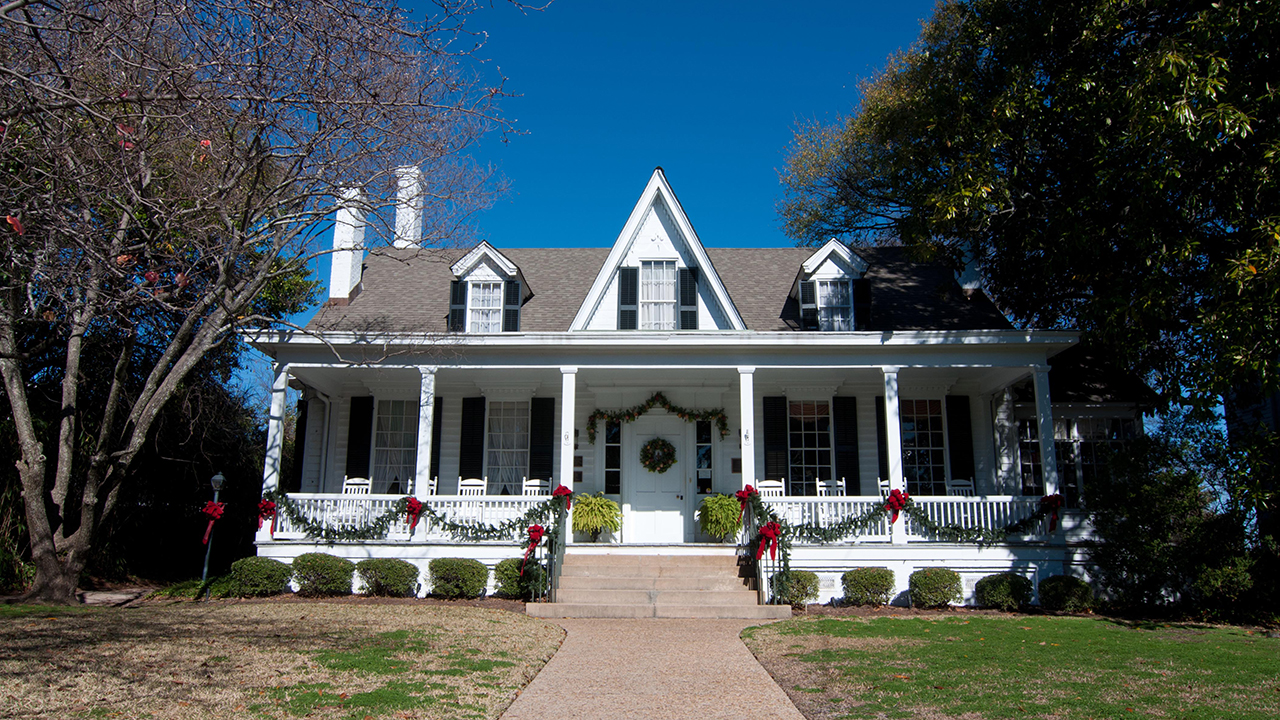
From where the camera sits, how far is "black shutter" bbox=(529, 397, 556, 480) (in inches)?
629

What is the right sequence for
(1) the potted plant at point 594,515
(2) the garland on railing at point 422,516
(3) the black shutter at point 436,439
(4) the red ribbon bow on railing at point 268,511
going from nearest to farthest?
(2) the garland on railing at point 422,516
(4) the red ribbon bow on railing at point 268,511
(1) the potted plant at point 594,515
(3) the black shutter at point 436,439

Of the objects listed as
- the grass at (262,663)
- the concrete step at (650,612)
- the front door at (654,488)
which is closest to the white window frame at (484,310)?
the front door at (654,488)

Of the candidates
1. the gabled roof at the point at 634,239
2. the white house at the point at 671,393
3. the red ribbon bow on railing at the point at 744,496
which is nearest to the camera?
the red ribbon bow on railing at the point at 744,496

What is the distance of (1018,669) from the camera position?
7.79 meters

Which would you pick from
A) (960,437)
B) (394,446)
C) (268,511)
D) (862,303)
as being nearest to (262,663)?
(268,511)

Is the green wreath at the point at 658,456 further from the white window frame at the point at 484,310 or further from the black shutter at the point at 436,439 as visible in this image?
the black shutter at the point at 436,439

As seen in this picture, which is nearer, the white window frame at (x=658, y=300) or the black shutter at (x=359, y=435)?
the white window frame at (x=658, y=300)

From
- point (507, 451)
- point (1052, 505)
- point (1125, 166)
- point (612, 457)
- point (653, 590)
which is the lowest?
point (653, 590)

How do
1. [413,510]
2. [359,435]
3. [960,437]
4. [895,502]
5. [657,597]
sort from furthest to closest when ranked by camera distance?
[359,435] → [960,437] → [413,510] → [895,502] → [657,597]

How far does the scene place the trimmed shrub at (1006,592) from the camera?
41.6ft

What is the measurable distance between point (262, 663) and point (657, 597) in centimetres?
608

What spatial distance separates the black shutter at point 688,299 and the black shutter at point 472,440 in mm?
4368

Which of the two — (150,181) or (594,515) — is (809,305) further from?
(150,181)

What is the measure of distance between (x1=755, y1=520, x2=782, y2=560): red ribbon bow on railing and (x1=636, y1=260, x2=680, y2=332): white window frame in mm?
4519
